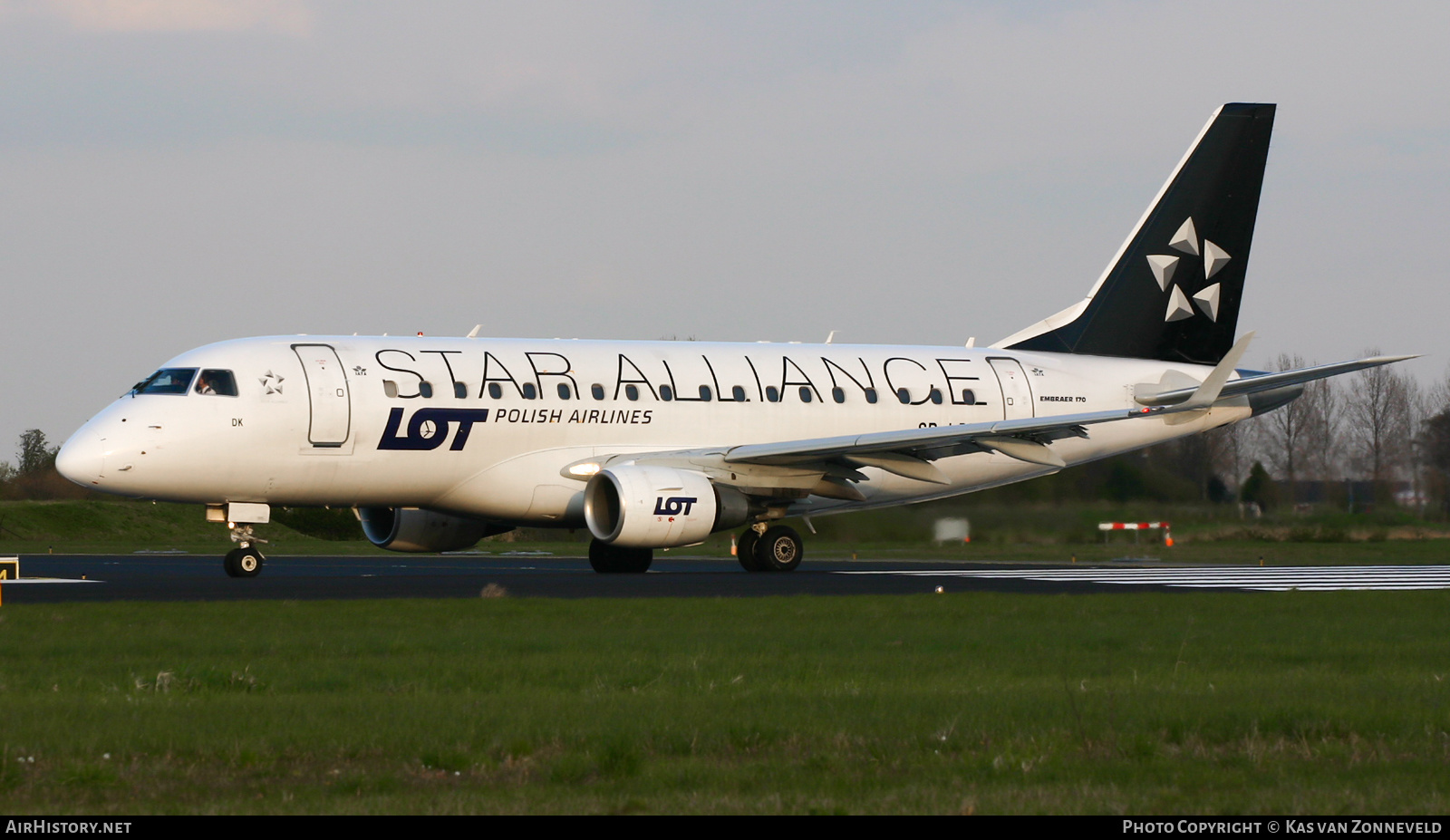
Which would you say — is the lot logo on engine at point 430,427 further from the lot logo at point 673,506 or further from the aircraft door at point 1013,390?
the aircraft door at point 1013,390

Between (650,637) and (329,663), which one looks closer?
(329,663)

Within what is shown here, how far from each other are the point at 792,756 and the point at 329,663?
185 inches

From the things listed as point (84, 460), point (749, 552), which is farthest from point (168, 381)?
point (749, 552)

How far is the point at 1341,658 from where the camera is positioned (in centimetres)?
1209

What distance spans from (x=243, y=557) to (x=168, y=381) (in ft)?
9.31

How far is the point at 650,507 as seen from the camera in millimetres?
23609

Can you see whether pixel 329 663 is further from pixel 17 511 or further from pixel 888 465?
pixel 17 511

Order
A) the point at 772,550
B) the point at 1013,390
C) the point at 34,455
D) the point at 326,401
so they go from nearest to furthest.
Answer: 1. the point at 326,401
2. the point at 772,550
3. the point at 1013,390
4. the point at 34,455

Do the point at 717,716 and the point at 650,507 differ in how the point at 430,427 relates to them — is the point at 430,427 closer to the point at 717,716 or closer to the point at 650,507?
the point at 650,507

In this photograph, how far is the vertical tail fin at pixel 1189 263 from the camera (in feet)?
102

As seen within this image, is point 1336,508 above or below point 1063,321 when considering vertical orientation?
below

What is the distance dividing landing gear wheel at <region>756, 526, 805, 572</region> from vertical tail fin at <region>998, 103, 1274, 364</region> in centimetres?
760

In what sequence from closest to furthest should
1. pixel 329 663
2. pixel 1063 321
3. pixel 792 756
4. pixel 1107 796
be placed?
pixel 1107 796, pixel 792 756, pixel 329 663, pixel 1063 321
